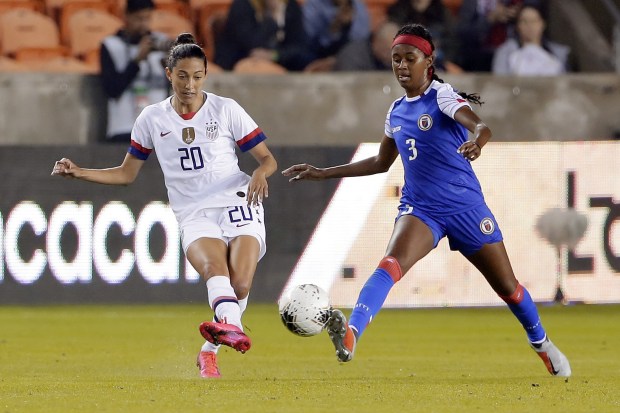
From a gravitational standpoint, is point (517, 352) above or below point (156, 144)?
below

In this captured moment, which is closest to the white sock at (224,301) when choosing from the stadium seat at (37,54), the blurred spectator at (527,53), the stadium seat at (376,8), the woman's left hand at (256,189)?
the woman's left hand at (256,189)

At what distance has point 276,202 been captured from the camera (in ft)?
44.0

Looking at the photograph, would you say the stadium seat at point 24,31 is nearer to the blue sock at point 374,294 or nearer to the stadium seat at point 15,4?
the stadium seat at point 15,4

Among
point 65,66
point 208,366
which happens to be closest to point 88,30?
point 65,66

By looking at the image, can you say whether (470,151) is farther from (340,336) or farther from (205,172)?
(205,172)

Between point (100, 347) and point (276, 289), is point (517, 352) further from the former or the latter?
point (276, 289)

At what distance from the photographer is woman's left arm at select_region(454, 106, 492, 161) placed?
260 inches

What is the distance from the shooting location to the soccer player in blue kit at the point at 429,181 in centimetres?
730

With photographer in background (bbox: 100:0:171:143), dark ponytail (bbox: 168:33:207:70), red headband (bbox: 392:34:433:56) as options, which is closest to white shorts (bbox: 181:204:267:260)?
dark ponytail (bbox: 168:33:207:70)

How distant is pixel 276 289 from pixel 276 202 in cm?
88

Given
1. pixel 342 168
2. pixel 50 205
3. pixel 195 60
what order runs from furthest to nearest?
pixel 50 205 → pixel 342 168 → pixel 195 60

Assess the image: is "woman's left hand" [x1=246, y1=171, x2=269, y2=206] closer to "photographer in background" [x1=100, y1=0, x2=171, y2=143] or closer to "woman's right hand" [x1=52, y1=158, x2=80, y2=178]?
"woman's right hand" [x1=52, y1=158, x2=80, y2=178]

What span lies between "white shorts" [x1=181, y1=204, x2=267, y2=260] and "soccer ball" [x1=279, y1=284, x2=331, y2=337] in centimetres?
65

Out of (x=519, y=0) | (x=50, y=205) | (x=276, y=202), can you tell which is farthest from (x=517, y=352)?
(x=519, y=0)
